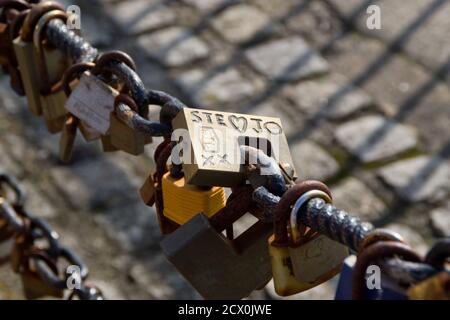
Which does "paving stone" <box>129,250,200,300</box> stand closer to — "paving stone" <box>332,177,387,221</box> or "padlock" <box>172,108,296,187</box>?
"paving stone" <box>332,177,387,221</box>

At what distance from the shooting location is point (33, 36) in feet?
6.63

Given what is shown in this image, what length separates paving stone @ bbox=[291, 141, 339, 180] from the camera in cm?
415

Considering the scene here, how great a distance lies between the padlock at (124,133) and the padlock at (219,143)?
0.57 ft

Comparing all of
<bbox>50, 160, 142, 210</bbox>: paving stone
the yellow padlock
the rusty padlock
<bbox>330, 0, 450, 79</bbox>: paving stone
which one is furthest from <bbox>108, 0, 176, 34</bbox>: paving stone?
the rusty padlock

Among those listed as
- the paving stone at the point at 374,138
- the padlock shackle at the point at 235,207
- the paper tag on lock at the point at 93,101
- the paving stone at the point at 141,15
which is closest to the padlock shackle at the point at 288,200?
the padlock shackle at the point at 235,207

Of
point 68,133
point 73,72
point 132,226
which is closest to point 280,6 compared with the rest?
point 132,226

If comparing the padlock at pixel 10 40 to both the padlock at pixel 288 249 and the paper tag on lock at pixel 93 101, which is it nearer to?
the paper tag on lock at pixel 93 101

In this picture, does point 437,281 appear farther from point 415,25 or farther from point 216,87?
point 415,25

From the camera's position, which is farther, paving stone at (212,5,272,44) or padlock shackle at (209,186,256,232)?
paving stone at (212,5,272,44)

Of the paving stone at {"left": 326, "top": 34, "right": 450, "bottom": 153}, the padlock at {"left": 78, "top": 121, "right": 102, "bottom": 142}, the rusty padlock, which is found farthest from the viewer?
the paving stone at {"left": 326, "top": 34, "right": 450, "bottom": 153}

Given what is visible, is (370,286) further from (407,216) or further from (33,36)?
(407,216)

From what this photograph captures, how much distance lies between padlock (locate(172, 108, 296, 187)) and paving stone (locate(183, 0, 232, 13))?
370 cm
